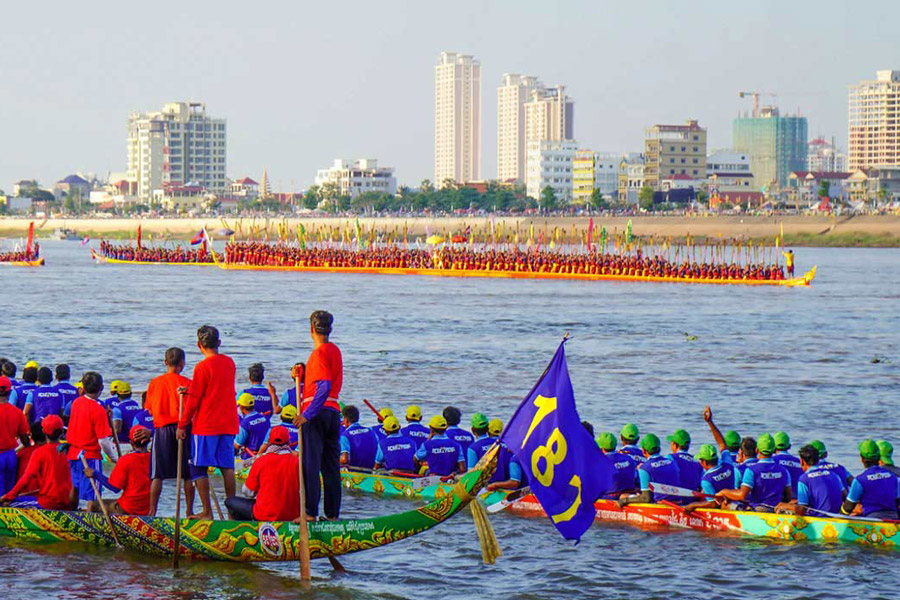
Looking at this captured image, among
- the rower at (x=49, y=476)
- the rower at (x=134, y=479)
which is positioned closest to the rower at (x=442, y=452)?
the rower at (x=134, y=479)

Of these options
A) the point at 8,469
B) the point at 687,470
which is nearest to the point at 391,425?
the point at 687,470

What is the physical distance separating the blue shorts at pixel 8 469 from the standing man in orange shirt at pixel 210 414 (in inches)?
85.9

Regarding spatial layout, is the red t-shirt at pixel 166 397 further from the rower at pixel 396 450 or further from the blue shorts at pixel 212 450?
the rower at pixel 396 450

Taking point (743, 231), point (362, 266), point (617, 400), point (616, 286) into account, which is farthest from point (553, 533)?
point (743, 231)

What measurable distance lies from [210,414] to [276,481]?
97cm

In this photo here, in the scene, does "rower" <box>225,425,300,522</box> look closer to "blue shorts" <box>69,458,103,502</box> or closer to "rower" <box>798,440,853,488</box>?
"blue shorts" <box>69,458,103,502</box>

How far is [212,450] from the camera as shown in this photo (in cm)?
1368

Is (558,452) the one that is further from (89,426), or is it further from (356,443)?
(356,443)

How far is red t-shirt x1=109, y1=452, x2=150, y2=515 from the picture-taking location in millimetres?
14148

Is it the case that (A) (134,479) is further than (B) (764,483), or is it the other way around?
(B) (764,483)

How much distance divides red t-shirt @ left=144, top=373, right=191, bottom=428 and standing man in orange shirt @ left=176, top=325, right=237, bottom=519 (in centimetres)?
19

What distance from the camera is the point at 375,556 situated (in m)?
15.4

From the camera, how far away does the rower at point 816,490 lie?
15289 mm

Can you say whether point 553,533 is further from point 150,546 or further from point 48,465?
point 48,465
